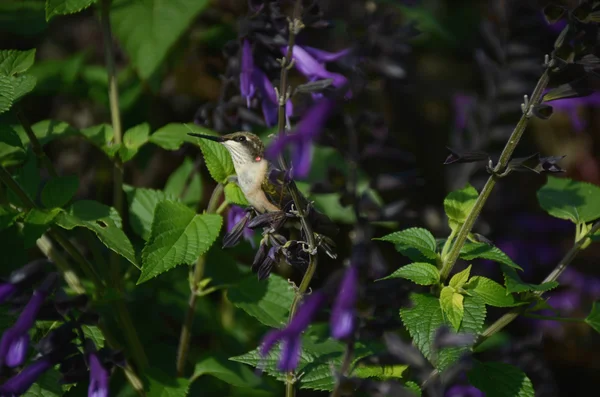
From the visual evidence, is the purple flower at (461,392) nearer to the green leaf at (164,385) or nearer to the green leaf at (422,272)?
the green leaf at (422,272)

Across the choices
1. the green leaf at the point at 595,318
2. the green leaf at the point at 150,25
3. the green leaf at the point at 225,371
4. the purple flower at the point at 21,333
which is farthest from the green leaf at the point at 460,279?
the green leaf at the point at 150,25

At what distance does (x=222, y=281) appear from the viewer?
4.71 feet

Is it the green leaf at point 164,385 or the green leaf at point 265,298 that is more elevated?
the green leaf at point 265,298

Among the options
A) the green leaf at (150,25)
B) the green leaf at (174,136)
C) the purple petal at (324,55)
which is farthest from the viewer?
the green leaf at (150,25)

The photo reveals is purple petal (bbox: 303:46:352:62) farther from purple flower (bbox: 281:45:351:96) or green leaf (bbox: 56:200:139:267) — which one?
green leaf (bbox: 56:200:139:267)

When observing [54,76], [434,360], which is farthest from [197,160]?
[434,360]

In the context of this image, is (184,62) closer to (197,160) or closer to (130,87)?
(130,87)

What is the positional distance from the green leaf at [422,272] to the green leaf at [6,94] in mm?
616

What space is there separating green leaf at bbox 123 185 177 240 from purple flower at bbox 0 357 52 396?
0.33 m

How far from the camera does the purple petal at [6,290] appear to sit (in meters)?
1.03

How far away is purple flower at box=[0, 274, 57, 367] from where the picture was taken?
980 millimetres

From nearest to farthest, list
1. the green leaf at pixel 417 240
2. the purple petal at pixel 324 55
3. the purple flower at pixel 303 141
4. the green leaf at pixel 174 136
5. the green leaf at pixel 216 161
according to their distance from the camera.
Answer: the purple flower at pixel 303 141 < the green leaf at pixel 417 240 < the green leaf at pixel 216 161 < the green leaf at pixel 174 136 < the purple petal at pixel 324 55

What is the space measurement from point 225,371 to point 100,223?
1.25 feet

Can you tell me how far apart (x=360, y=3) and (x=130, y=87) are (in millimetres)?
788
